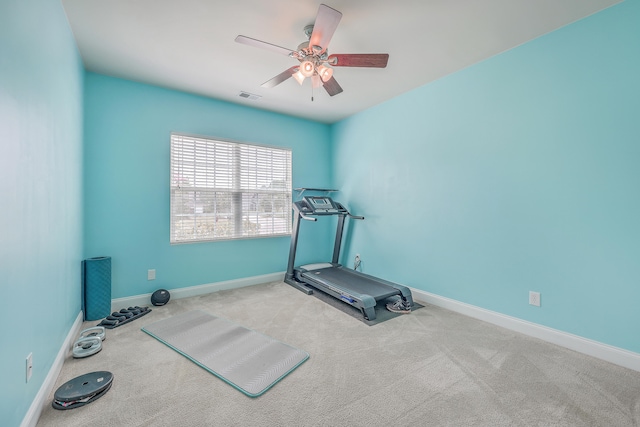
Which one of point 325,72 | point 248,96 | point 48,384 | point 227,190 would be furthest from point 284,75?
point 48,384

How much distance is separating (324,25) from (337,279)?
2.89 m

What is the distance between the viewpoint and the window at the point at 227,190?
11.9 ft

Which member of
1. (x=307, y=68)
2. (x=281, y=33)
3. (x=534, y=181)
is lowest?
(x=534, y=181)

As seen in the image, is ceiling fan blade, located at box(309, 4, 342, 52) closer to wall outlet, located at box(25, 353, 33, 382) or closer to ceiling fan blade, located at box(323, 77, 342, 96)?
ceiling fan blade, located at box(323, 77, 342, 96)

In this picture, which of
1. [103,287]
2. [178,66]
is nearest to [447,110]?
[178,66]

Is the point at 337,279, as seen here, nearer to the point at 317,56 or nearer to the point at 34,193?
the point at 317,56

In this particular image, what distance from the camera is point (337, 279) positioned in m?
3.75

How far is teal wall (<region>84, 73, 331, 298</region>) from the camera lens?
3.08m

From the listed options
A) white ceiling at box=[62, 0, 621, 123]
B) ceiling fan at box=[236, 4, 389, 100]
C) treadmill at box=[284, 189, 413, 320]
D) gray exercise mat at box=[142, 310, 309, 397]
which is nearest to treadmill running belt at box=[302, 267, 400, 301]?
treadmill at box=[284, 189, 413, 320]

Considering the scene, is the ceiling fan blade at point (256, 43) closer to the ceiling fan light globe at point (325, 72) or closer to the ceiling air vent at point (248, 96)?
the ceiling fan light globe at point (325, 72)

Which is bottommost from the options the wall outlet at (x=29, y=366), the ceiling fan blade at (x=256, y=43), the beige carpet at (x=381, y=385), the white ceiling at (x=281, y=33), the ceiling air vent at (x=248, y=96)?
the beige carpet at (x=381, y=385)

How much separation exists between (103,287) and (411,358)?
124 inches

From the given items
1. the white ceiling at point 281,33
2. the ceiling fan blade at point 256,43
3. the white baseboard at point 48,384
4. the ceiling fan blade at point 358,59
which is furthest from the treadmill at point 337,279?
the white baseboard at point 48,384

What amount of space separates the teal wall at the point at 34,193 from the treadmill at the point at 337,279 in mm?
2500
